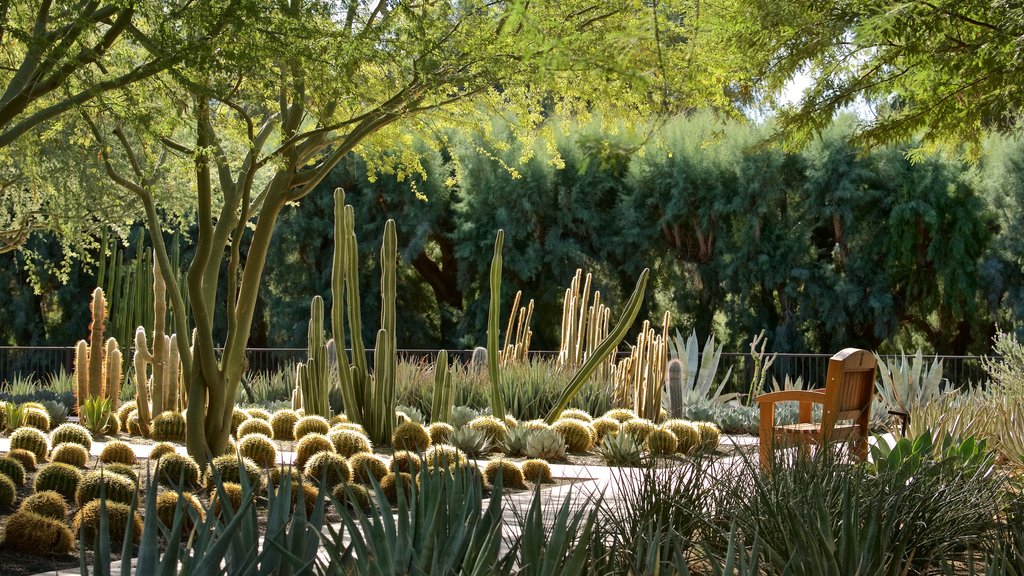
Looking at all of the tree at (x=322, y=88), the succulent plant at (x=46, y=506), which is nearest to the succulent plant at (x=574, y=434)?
the tree at (x=322, y=88)

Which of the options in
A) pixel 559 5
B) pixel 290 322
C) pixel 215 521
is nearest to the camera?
pixel 215 521

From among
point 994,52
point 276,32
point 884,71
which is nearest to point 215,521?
point 276,32

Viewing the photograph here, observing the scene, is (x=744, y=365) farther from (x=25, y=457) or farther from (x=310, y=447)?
(x=25, y=457)

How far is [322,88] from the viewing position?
694 cm

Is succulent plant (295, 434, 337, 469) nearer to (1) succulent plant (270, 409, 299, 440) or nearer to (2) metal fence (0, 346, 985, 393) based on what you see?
(1) succulent plant (270, 409, 299, 440)

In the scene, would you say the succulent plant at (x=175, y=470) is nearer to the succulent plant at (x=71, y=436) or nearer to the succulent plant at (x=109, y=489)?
the succulent plant at (x=109, y=489)

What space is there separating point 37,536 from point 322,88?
3.31 metres

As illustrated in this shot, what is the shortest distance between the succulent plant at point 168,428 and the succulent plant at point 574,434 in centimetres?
368

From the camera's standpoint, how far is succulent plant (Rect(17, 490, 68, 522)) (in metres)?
5.68

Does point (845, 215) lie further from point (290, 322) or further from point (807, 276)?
point (290, 322)

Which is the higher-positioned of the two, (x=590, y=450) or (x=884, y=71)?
(x=884, y=71)

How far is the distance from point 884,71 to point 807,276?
15.0 meters

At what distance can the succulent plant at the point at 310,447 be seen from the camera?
7992mm

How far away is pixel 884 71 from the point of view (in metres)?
6.76
